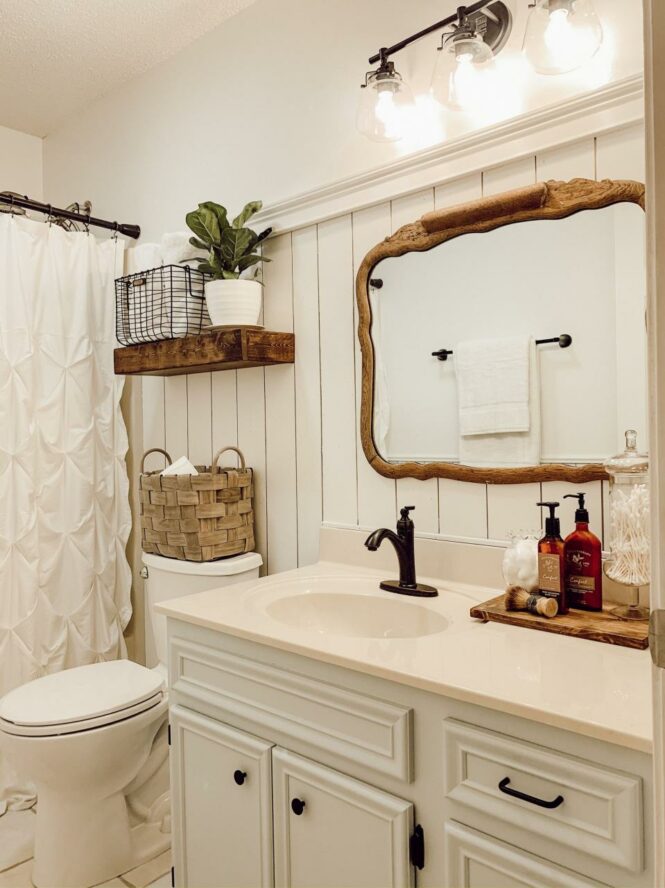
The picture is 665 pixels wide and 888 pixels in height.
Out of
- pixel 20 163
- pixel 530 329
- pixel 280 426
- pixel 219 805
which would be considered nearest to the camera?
pixel 219 805

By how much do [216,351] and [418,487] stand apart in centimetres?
71

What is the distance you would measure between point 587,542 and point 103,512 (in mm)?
1781

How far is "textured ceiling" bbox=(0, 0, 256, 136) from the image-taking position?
2164 mm

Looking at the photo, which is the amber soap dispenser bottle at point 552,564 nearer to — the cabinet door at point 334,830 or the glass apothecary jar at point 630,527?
the glass apothecary jar at point 630,527

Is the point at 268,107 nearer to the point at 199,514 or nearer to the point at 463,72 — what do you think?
the point at 463,72

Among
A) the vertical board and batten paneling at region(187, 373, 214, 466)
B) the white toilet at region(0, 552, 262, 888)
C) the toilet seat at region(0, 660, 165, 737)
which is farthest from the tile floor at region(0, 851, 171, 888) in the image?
the vertical board and batten paneling at region(187, 373, 214, 466)

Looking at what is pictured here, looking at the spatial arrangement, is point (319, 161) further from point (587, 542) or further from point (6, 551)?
point (6, 551)

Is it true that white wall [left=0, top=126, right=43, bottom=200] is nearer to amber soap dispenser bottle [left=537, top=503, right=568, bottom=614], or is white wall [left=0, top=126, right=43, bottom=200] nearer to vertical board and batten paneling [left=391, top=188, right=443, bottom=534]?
vertical board and batten paneling [left=391, top=188, right=443, bottom=534]

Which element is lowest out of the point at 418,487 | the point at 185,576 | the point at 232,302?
the point at 185,576

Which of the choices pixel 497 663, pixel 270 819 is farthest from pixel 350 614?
pixel 497 663

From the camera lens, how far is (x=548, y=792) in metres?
0.96

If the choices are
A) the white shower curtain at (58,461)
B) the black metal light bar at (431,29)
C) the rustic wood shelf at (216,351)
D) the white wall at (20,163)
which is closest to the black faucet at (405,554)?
the rustic wood shelf at (216,351)

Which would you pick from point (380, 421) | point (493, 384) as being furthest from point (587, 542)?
point (380, 421)

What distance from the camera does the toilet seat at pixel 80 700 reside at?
1719mm
